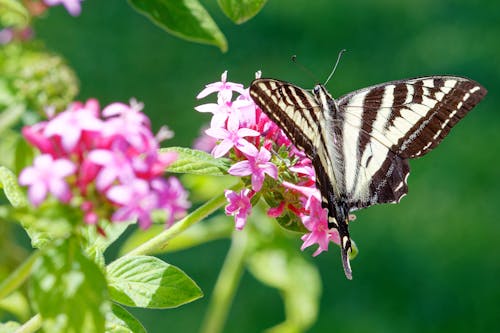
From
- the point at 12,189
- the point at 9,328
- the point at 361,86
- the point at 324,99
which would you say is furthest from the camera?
the point at 361,86

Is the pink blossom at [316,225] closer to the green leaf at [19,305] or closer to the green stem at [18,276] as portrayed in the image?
the green stem at [18,276]

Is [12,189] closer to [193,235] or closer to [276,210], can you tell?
[276,210]

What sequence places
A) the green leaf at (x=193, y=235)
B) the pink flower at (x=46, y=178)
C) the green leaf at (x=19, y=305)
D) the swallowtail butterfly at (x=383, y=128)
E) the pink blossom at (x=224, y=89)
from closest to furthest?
the pink flower at (x=46, y=178) → the pink blossom at (x=224, y=89) → the swallowtail butterfly at (x=383, y=128) → the green leaf at (x=19, y=305) → the green leaf at (x=193, y=235)

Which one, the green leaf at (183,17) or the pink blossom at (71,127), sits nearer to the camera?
the pink blossom at (71,127)

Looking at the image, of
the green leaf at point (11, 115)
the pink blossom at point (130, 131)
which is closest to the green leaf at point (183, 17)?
the pink blossom at point (130, 131)

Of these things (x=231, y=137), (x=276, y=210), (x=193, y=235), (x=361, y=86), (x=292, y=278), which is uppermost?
(x=231, y=137)

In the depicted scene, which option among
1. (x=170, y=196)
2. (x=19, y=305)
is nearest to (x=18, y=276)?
(x=170, y=196)

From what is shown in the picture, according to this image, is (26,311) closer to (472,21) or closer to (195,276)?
(195,276)
